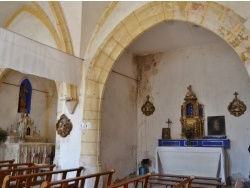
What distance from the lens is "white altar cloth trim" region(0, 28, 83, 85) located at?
4.05 meters

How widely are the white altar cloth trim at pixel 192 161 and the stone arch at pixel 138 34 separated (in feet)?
6.96

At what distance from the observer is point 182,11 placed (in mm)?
4801

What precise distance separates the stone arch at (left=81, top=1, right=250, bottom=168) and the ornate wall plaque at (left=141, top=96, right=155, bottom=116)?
235 centimetres

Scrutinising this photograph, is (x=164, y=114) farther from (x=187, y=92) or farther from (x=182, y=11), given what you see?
(x=182, y=11)

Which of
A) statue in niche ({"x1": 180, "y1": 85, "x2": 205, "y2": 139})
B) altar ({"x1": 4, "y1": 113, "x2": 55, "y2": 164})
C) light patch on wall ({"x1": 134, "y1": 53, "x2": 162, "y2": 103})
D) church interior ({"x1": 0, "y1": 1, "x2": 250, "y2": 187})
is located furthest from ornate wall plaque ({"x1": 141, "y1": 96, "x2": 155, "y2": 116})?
altar ({"x1": 4, "y1": 113, "x2": 55, "y2": 164})

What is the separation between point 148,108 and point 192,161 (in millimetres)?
2064

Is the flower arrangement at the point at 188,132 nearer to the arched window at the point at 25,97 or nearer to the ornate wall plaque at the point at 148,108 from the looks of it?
the ornate wall plaque at the point at 148,108

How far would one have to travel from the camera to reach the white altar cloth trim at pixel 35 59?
4.05m

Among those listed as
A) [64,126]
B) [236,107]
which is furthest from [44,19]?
[236,107]

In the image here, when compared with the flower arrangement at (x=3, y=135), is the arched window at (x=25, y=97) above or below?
above

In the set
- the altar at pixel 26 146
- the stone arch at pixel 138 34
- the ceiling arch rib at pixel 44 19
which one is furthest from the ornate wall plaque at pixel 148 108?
the altar at pixel 26 146

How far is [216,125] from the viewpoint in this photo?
258 inches

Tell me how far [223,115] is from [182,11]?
311 centimetres

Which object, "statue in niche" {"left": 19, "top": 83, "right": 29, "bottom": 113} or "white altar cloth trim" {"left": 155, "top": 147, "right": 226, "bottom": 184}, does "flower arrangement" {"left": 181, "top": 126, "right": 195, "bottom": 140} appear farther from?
"statue in niche" {"left": 19, "top": 83, "right": 29, "bottom": 113}
